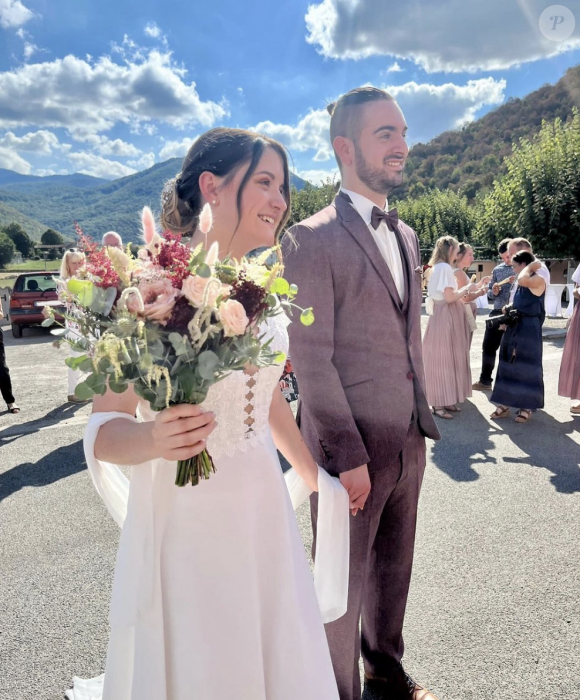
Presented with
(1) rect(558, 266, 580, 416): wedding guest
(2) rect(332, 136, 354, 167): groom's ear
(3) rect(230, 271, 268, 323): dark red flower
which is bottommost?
(1) rect(558, 266, 580, 416): wedding guest

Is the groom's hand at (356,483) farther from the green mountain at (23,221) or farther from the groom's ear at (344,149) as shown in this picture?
the green mountain at (23,221)

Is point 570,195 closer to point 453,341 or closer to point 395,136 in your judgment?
point 453,341

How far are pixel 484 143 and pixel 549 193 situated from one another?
83.9 m

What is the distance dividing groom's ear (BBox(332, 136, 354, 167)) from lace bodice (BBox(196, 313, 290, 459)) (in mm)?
929

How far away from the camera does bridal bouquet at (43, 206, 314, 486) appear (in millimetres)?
1165

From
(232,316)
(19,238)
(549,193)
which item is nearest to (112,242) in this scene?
(232,316)

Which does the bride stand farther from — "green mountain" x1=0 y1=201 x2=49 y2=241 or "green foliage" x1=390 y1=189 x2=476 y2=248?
"green mountain" x1=0 y1=201 x2=49 y2=241

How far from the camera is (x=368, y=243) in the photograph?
6.66 ft

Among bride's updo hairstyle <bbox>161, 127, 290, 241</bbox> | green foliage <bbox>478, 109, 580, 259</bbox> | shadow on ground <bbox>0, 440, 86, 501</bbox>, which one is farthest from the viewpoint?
green foliage <bbox>478, 109, 580, 259</bbox>

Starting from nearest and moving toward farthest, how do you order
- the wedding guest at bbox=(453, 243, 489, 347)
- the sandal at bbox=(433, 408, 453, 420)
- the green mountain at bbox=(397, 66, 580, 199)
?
the sandal at bbox=(433, 408, 453, 420) → the wedding guest at bbox=(453, 243, 489, 347) → the green mountain at bbox=(397, 66, 580, 199)

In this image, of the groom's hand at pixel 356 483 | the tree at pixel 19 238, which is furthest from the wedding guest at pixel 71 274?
the tree at pixel 19 238

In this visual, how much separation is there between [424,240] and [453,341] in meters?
35.0

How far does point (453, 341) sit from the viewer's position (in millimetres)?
6875

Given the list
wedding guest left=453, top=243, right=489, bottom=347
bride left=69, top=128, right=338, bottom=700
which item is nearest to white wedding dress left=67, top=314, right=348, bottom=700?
bride left=69, top=128, right=338, bottom=700
